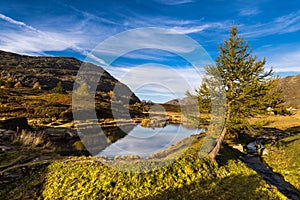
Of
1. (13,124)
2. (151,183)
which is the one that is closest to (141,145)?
(151,183)

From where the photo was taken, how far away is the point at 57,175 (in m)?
10.1

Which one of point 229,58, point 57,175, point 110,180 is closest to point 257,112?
point 229,58

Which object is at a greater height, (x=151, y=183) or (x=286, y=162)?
(x=151, y=183)

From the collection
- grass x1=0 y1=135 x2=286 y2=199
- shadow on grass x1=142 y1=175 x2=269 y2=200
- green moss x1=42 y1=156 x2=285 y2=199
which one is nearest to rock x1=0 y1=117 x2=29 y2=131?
grass x1=0 y1=135 x2=286 y2=199

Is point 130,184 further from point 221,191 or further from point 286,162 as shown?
point 286,162

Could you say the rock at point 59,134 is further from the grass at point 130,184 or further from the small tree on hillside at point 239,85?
the small tree on hillside at point 239,85

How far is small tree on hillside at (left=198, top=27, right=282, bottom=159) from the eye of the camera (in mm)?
14242

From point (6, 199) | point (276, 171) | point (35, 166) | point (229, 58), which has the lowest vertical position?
point (276, 171)

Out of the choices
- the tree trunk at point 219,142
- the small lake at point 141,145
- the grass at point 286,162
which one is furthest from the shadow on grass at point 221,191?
the small lake at point 141,145

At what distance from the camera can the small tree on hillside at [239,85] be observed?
1424 cm

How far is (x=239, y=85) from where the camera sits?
1495 centimetres

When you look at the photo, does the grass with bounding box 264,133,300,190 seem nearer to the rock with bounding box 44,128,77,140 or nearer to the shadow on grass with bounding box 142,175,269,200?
the shadow on grass with bounding box 142,175,269,200

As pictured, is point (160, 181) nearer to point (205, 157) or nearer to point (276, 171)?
point (205, 157)

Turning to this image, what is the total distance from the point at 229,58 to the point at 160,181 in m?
11.2
